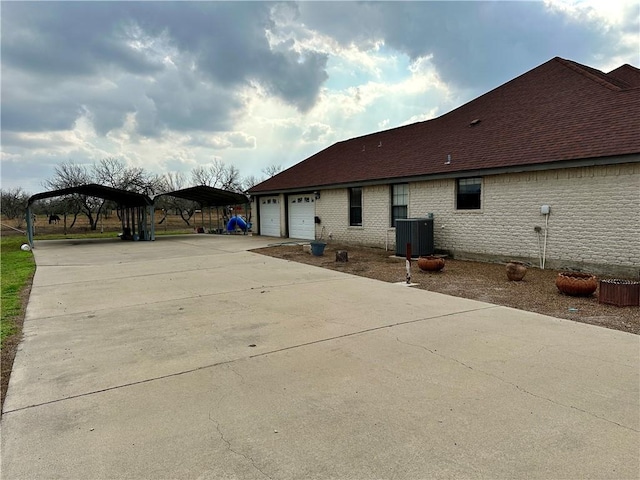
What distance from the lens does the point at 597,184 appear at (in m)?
9.68

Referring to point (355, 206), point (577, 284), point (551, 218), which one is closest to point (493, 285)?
point (577, 284)

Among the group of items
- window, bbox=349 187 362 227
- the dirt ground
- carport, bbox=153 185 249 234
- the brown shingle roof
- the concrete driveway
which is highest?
the brown shingle roof

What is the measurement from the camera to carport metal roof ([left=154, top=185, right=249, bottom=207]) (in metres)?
23.9

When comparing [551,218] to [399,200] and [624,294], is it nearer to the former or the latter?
[624,294]

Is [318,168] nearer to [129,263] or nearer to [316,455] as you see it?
[129,263]

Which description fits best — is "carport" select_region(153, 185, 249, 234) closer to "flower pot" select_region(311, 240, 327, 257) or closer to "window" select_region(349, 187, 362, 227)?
"window" select_region(349, 187, 362, 227)

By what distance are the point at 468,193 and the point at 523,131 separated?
8.06 ft

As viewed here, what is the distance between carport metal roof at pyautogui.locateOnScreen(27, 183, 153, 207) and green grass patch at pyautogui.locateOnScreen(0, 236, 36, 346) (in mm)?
4944

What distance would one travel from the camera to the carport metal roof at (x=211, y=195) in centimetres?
2394

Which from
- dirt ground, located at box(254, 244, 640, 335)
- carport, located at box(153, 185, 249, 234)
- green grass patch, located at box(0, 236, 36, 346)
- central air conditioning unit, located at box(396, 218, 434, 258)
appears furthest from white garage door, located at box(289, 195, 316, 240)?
green grass patch, located at box(0, 236, 36, 346)

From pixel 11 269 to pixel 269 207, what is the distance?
552 inches

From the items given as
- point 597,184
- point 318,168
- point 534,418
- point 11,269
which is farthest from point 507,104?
point 11,269

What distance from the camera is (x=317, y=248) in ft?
46.6

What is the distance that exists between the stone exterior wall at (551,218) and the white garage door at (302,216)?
7146 millimetres
